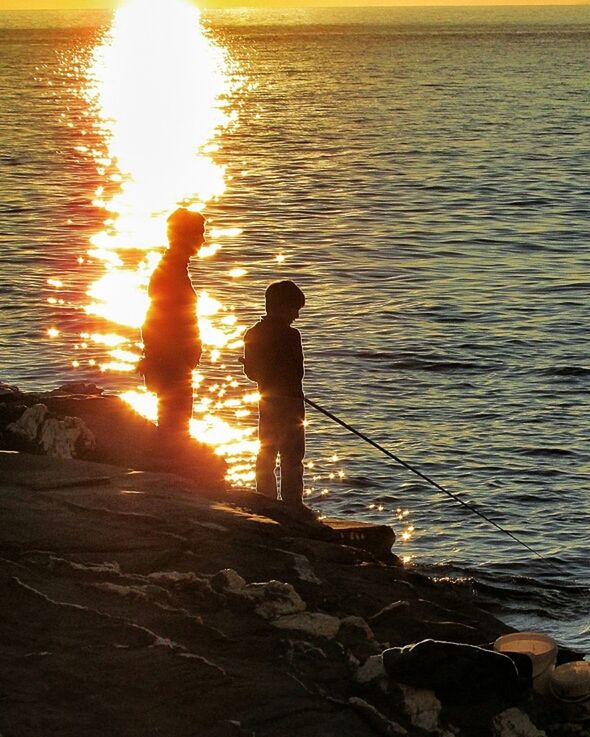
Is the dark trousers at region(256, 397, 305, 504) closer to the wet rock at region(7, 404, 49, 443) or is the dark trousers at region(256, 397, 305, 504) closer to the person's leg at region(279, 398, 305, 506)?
the person's leg at region(279, 398, 305, 506)

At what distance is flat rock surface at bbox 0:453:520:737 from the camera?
21.5 ft

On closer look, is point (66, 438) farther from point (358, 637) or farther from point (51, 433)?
point (358, 637)

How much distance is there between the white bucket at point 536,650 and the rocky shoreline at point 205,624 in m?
0.17

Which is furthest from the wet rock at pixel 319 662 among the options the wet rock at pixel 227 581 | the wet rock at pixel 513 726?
the wet rock at pixel 513 726

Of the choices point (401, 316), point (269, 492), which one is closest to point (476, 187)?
point (401, 316)

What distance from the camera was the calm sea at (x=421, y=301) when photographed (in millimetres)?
13383

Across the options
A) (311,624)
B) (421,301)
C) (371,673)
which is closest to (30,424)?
(311,624)

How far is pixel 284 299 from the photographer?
9.49 m

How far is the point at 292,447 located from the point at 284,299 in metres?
1.11

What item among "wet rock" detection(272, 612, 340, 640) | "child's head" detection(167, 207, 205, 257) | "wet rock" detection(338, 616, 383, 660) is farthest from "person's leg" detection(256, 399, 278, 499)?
"wet rock" detection(272, 612, 340, 640)

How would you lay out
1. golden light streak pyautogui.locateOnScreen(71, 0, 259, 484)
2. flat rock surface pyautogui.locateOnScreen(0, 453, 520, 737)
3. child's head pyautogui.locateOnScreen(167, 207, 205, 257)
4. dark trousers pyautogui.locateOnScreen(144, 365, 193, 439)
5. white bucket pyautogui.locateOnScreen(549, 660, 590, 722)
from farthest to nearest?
golden light streak pyautogui.locateOnScreen(71, 0, 259, 484) → dark trousers pyautogui.locateOnScreen(144, 365, 193, 439) → child's head pyautogui.locateOnScreen(167, 207, 205, 257) → white bucket pyautogui.locateOnScreen(549, 660, 590, 722) → flat rock surface pyautogui.locateOnScreen(0, 453, 520, 737)

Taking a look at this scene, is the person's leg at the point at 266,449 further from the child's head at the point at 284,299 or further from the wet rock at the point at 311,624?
the wet rock at the point at 311,624

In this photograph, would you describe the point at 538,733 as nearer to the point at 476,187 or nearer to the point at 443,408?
the point at 443,408

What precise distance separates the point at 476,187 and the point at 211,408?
24827 mm
